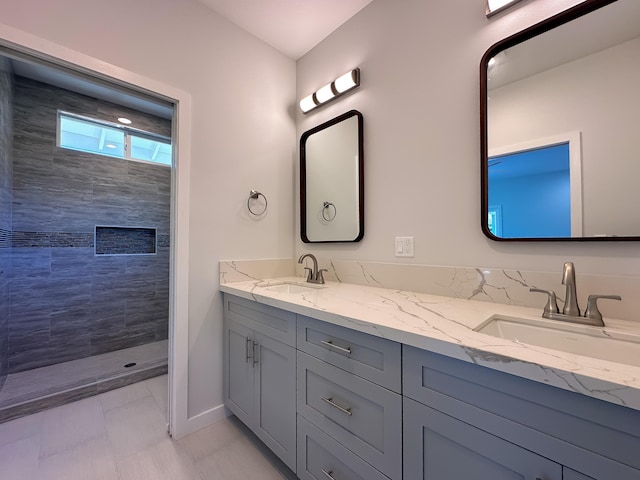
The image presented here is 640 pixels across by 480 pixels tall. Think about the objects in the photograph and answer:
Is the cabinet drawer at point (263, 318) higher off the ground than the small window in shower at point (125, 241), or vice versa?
the small window in shower at point (125, 241)

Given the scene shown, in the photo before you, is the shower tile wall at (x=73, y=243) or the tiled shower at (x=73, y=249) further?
the shower tile wall at (x=73, y=243)

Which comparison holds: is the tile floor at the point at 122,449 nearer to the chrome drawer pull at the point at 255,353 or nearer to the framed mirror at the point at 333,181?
the chrome drawer pull at the point at 255,353

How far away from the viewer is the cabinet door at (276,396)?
3.99ft

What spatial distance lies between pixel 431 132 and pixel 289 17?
1.25 metres

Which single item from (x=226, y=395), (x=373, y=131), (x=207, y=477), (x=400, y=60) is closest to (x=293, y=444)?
(x=207, y=477)

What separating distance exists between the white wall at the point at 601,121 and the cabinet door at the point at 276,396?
1315mm


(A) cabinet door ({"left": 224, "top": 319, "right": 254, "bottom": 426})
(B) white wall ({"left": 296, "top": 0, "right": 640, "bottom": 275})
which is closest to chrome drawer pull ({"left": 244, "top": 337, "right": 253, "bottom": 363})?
(A) cabinet door ({"left": 224, "top": 319, "right": 254, "bottom": 426})

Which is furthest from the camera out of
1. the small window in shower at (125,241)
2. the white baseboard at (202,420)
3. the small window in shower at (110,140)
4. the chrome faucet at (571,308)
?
the small window in shower at (125,241)

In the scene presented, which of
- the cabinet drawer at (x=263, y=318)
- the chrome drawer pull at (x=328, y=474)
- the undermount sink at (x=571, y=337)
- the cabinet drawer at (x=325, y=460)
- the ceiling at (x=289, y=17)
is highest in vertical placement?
the ceiling at (x=289, y=17)

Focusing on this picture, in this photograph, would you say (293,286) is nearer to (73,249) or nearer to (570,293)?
(570,293)

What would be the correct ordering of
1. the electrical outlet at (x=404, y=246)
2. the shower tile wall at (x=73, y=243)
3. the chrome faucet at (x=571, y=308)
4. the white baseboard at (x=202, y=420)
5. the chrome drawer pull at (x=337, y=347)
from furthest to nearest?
the shower tile wall at (x=73, y=243) < the white baseboard at (x=202, y=420) < the electrical outlet at (x=404, y=246) < the chrome drawer pull at (x=337, y=347) < the chrome faucet at (x=571, y=308)

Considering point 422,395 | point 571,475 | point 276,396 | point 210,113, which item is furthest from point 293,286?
point 571,475

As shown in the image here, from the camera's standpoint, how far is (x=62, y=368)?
7.63ft

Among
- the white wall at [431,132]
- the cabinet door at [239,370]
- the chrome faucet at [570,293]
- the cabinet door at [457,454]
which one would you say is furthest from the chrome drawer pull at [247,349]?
the chrome faucet at [570,293]
